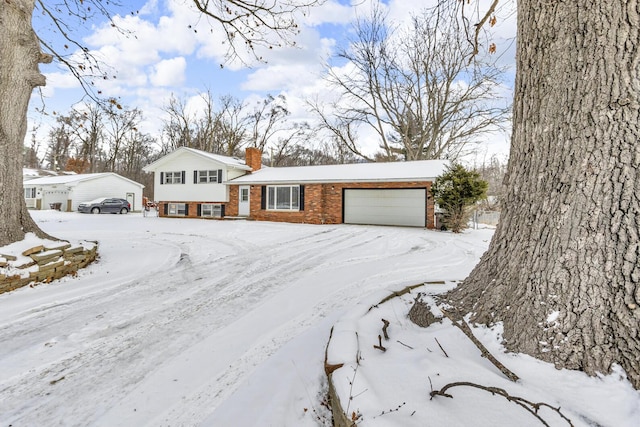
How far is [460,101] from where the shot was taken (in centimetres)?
2070

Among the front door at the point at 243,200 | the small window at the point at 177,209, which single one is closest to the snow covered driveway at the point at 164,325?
the front door at the point at 243,200

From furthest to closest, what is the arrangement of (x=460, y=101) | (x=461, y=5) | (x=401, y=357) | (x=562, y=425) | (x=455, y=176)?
1. (x=460, y=101)
2. (x=455, y=176)
3. (x=461, y=5)
4. (x=401, y=357)
5. (x=562, y=425)

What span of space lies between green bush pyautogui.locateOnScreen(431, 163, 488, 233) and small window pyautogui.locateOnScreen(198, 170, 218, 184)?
12.8 meters

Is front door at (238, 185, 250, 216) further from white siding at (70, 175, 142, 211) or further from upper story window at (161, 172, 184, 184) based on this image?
white siding at (70, 175, 142, 211)

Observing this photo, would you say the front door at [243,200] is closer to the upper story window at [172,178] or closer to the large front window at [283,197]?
the large front window at [283,197]

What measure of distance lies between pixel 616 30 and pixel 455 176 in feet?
34.5

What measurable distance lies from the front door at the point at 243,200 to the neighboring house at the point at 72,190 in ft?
49.9

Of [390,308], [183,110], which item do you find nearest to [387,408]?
[390,308]

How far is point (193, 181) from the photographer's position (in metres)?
19.1

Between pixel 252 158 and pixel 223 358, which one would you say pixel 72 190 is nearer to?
pixel 252 158

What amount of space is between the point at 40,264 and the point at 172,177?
16.6 m

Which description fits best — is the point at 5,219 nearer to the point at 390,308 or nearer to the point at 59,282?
the point at 59,282

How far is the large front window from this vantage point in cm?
1631

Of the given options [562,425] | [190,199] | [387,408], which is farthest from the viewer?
[190,199]
